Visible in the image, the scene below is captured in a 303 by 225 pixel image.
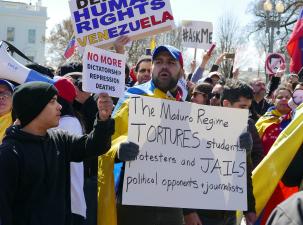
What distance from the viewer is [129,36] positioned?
416 cm

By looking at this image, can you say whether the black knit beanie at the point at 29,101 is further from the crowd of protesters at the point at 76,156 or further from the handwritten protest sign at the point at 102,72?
the handwritten protest sign at the point at 102,72

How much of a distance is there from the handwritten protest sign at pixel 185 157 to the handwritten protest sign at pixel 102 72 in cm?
14

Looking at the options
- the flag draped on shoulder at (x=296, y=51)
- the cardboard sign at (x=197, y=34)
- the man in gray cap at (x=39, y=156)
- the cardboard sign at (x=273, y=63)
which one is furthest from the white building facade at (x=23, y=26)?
the man in gray cap at (x=39, y=156)

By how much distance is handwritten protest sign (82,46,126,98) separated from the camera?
312cm

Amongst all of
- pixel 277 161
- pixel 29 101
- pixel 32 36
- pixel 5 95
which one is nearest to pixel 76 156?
pixel 29 101

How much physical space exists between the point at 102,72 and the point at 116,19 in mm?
1222

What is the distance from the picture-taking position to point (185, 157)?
3.25 metres

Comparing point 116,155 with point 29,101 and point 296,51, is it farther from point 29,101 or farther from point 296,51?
point 296,51

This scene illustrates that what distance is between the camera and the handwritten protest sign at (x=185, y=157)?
312cm

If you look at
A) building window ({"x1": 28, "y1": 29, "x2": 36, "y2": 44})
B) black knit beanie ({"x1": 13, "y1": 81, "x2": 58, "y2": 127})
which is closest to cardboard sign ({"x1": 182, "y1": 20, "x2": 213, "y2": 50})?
black knit beanie ({"x1": 13, "y1": 81, "x2": 58, "y2": 127})

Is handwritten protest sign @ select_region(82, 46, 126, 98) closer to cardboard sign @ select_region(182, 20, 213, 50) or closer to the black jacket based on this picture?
the black jacket

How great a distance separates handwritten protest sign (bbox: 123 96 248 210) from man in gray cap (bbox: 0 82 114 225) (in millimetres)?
254

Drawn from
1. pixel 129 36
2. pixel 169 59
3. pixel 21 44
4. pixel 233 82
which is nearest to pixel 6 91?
pixel 129 36

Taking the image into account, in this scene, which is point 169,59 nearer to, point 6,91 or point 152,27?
point 152,27
